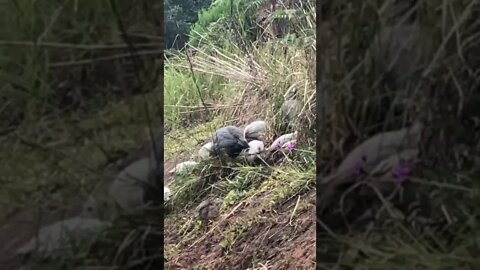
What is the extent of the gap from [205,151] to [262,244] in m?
0.23

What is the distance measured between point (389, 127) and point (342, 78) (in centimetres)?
12

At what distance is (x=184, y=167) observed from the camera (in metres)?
1.40

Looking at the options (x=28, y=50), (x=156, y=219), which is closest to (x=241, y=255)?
(x=156, y=219)

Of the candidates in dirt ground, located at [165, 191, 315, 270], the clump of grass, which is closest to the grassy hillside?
dirt ground, located at [165, 191, 315, 270]

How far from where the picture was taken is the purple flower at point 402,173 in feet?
3.71

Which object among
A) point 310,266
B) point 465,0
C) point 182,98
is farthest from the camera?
point 182,98

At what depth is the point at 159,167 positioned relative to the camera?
116 centimetres

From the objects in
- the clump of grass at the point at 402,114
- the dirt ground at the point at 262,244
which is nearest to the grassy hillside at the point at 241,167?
the dirt ground at the point at 262,244

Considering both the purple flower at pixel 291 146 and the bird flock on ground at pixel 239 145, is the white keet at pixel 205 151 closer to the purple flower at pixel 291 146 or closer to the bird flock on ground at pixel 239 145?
the bird flock on ground at pixel 239 145

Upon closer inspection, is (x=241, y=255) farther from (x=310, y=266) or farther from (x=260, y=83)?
(x=260, y=83)

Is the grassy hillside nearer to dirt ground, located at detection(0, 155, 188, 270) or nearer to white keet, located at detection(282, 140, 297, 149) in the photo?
white keet, located at detection(282, 140, 297, 149)

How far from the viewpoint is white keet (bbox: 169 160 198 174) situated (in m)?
1.39

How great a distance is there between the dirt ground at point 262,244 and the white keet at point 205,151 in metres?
0.14

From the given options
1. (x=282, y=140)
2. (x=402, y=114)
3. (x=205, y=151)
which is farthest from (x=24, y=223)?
(x=402, y=114)
